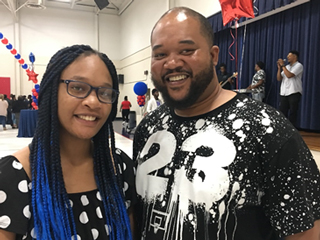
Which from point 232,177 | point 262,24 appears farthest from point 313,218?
point 262,24

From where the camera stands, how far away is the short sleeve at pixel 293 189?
2.93ft

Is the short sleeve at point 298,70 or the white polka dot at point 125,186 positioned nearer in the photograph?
the white polka dot at point 125,186

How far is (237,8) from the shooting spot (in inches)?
173

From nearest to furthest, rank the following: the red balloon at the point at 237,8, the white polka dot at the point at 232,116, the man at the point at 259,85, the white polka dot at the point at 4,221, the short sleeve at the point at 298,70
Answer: the white polka dot at the point at 4,221 → the white polka dot at the point at 232,116 → the red balloon at the point at 237,8 → the short sleeve at the point at 298,70 → the man at the point at 259,85

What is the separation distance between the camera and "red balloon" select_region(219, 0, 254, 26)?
14.3ft

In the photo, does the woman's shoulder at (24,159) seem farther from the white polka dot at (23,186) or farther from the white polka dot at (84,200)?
the white polka dot at (84,200)

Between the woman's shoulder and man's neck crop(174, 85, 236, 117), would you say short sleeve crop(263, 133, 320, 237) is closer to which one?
man's neck crop(174, 85, 236, 117)

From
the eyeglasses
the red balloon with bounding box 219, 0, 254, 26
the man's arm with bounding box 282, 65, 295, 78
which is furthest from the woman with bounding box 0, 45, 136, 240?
the man's arm with bounding box 282, 65, 295, 78

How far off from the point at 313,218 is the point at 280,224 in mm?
108

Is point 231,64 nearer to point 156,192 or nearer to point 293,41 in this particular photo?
point 293,41

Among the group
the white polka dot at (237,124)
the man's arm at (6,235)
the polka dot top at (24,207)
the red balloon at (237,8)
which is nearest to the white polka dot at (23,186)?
the polka dot top at (24,207)

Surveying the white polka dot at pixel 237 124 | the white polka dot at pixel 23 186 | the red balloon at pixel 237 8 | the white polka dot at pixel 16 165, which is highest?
the red balloon at pixel 237 8

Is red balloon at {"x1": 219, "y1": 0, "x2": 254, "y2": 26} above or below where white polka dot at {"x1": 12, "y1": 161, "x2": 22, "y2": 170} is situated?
above

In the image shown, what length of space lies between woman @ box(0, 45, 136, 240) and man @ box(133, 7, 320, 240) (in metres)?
0.19
